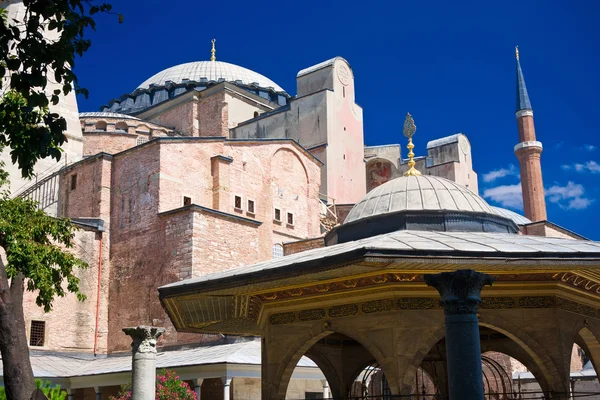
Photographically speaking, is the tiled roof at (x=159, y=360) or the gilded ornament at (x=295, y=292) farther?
the tiled roof at (x=159, y=360)

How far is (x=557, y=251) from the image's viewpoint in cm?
626

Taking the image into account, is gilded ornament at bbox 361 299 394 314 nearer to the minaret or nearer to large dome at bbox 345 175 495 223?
large dome at bbox 345 175 495 223

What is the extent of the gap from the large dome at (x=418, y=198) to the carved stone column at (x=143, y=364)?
2.84 metres

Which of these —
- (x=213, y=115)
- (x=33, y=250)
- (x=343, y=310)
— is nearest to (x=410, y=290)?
(x=343, y=310)

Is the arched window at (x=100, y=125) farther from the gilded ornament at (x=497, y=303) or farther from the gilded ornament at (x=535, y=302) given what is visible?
the gilded ornament at (x=535, y=302)

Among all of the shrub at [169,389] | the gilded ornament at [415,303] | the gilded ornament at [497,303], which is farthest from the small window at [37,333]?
the gilded ornament at [497,303]

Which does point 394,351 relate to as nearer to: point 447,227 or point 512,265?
point 512,265

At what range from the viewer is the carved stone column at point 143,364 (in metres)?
8.58

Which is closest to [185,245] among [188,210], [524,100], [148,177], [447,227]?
[188,210]

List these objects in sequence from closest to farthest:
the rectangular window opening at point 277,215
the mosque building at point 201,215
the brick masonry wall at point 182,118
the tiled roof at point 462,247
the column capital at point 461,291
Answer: the column capital at point 461,291
the tiled roof at point 462,247
the mosque building at point 201,215
the rectangular window opening at point 277,215
the brick masonry wall at point 182,118

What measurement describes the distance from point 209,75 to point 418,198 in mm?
30829

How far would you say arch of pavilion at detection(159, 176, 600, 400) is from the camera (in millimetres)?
6328

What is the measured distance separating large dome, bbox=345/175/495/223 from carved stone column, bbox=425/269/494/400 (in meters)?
3.18

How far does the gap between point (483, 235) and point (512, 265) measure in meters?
1.27
